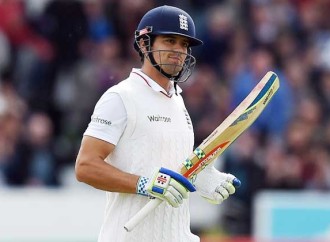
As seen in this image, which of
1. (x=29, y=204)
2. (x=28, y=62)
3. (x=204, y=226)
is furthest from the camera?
(x=28, y=62)

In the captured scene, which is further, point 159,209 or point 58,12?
point 58,12

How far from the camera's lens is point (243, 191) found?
413 inches

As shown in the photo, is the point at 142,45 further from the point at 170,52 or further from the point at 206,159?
the point at 206,159

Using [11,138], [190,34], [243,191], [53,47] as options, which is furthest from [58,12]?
[190,34]

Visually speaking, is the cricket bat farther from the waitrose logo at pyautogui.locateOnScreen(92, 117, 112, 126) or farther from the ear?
the ear

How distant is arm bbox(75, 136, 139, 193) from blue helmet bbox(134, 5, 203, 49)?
2.10 ft

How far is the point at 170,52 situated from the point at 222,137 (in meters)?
0.48

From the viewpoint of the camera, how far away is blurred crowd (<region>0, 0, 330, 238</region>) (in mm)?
10406

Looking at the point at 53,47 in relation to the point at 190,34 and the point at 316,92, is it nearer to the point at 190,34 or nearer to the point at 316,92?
the point at 316,92

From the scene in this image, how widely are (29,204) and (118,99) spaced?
4703 millimetres

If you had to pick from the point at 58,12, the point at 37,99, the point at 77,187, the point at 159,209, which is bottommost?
the point at 159,209

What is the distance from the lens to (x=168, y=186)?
16.5ft

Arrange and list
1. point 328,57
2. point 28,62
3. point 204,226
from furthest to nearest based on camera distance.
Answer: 1. point 328,57
2. point 28,62
3. point 204,226

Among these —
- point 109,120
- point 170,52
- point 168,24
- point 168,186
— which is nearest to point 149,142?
point 109,120
